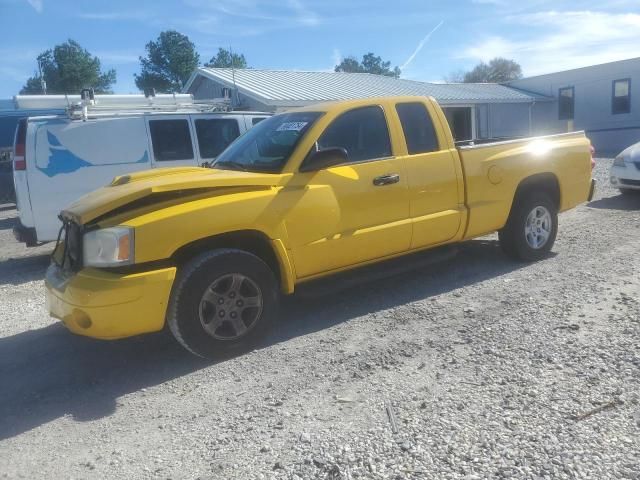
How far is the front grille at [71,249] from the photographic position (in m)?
3.87

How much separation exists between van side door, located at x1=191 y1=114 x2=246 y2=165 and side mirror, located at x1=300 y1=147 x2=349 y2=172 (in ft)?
13.2

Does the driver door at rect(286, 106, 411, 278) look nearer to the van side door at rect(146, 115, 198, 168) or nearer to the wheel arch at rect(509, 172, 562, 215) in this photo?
the wheel arch at rect(509, 172, 562, 215)

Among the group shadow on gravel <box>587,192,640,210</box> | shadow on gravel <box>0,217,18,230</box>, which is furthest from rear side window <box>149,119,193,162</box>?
shadow on gravel <box>587,192,640,210</box>

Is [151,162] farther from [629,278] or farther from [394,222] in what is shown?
[629,278]

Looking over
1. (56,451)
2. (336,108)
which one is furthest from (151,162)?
(56,451)

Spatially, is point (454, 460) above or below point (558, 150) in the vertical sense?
below

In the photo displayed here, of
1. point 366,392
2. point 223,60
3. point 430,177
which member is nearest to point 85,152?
point 430,177

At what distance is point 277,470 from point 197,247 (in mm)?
1798

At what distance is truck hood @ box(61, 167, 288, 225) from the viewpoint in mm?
3799

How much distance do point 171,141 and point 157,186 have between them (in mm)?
4297

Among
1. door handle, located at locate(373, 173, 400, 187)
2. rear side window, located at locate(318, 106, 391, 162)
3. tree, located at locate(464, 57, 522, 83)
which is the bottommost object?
door handle, located at locate(373, 173, 400, 187)

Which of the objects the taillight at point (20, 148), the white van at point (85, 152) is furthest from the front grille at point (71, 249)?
the taillight at point (20, 148)

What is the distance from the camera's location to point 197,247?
13.1ft

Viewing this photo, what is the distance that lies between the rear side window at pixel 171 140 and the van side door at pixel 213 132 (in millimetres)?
147
